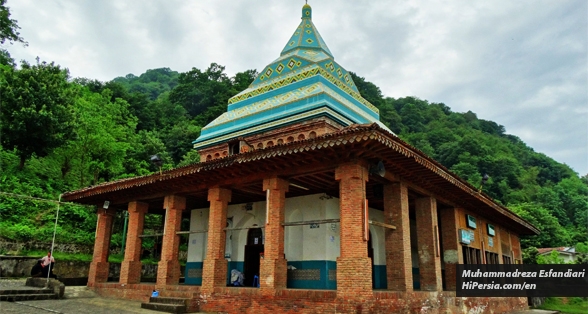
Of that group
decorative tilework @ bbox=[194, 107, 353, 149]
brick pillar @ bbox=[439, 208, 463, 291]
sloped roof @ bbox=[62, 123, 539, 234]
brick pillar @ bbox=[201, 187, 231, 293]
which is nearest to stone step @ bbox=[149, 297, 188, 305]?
brick pillar @ bbox=[201, 187, 231, 293]

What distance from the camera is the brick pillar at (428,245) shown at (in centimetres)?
1249

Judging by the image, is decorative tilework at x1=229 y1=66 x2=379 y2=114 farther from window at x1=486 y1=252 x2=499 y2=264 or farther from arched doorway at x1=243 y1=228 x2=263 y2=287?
window at x1=486 y1=252 x2=499 y2=264

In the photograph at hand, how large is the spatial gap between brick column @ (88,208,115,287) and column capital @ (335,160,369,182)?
11.3 meters

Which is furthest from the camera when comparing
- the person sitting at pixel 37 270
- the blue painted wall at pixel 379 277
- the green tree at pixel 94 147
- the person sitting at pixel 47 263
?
the green tree at pixel 94 147

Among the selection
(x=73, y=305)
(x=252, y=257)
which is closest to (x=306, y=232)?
(x=252, y=257)

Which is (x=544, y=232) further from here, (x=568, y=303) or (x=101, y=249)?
(x=101, y=249)

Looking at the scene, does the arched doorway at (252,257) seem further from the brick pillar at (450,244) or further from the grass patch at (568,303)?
the grass patch at (568,303)

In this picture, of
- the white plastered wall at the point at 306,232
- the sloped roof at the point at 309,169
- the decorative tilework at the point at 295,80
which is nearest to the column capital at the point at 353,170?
the sloped roof at the point at 309,169

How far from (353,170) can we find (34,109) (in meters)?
18.4

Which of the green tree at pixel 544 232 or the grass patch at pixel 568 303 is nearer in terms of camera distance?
the grass patch at pixel 568 303

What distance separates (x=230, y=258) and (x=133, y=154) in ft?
61.5

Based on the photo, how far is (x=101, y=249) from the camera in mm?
16734

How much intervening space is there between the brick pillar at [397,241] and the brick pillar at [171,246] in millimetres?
7075

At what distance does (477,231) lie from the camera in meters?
17.0
